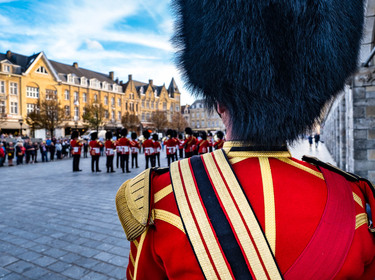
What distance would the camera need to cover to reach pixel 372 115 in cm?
695

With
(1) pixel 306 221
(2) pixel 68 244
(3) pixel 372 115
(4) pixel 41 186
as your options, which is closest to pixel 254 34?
(1) pixel 306 221

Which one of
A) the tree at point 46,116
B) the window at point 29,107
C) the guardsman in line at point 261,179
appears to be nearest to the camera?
the guardsman in line at point 261,179

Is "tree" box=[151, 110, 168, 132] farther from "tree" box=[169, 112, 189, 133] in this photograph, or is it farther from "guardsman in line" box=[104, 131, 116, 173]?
"guardsman in line" box=[104, 131, 116, 173]

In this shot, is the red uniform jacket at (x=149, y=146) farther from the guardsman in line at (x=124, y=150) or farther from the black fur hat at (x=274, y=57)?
the black fur hat at (x=274, y=57)

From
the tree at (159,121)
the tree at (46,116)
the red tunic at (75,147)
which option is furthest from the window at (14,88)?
the red tunic at (75,147)

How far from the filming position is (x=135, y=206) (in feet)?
3.95

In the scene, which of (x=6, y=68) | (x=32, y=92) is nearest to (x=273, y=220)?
(x=6, y=68)

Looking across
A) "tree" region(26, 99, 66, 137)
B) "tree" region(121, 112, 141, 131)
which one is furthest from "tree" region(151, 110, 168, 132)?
"tree" region(26, 99, 66, 137)

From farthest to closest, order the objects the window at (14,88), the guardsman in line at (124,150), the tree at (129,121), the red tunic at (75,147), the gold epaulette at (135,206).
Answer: the tree at (129,121) < the window at (14,88) < the red tunic at (75,147) < the guardsman in line at (124,150) < the gold epaulette at (135,206)

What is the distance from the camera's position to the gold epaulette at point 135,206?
1145 millimetres

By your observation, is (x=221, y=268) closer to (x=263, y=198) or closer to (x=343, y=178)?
(x=263, y=198)

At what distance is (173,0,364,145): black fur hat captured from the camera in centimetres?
117

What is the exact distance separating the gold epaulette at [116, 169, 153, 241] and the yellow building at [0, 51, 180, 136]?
37.4 m

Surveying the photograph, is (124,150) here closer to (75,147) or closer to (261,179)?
(75,147)
